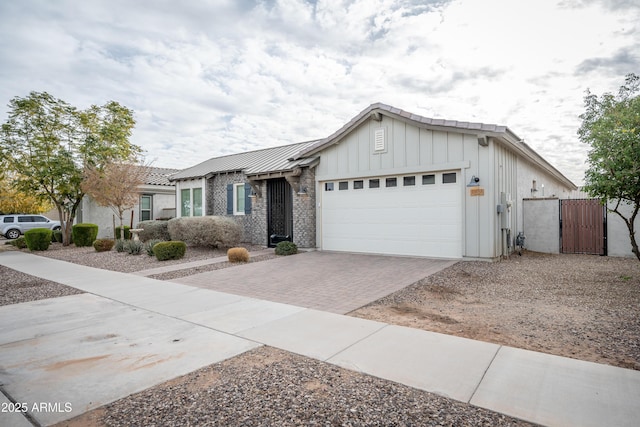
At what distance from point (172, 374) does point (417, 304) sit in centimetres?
394

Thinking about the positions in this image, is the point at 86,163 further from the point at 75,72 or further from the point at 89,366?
the point at 89,366

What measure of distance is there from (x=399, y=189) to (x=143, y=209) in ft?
56.1

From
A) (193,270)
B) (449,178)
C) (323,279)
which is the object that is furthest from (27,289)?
(449,178)

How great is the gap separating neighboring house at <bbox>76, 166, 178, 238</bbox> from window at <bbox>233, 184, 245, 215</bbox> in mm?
7439

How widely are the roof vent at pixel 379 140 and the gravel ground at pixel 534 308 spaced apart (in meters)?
4.51

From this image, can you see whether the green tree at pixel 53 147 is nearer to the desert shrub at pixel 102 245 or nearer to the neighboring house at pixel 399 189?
the desert shrub at pixel 102 245

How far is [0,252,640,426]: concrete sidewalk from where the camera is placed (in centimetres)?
282

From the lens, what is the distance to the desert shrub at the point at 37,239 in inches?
607

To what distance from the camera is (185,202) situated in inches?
732

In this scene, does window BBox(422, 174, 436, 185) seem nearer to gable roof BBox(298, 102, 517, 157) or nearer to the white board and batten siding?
the white board and batten siding

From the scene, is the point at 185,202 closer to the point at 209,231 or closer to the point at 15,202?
the point at 209,231

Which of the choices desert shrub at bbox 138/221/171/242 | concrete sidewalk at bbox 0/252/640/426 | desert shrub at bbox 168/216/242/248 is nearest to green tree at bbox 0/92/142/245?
desert shrub at bbox 138/221/171/242

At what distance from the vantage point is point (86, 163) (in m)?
17.6

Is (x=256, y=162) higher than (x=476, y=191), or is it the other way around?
(x=256, y=162)
